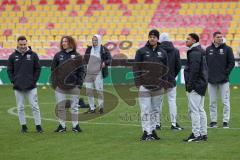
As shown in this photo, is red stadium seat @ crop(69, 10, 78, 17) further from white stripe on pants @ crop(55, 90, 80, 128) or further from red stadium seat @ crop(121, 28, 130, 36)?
white stripe on pants @ crop(55, 90, 80, 128)

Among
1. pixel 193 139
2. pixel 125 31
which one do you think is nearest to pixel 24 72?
pixel 193 139

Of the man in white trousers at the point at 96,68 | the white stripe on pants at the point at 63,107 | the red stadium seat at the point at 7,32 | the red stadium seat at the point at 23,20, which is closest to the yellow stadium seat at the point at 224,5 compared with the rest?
the red stadium seat at the point at 23,20

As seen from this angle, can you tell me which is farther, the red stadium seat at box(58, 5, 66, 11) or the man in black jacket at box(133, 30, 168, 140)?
the red stadium seat at box(58, 5, 66, 11)

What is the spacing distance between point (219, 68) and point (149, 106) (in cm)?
291

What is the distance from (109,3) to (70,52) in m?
23.0

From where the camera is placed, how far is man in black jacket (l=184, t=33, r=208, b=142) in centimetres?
1333

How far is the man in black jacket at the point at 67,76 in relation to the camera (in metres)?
15.4

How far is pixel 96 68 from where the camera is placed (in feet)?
65.4

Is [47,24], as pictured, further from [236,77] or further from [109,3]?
[236,77]

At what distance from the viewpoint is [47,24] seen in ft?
126

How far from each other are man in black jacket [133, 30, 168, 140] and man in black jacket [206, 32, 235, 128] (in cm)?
240

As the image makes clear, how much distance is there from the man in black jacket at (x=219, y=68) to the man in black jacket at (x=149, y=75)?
240cm

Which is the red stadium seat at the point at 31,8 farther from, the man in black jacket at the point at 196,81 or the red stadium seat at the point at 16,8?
the man in black jacket at the point at 196,81

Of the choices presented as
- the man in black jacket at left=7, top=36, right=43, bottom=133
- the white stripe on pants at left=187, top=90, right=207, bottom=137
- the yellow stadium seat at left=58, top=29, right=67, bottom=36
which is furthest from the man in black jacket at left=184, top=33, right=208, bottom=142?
the yellow stadium seat at left=58, top=29, right=67, bottom=36
